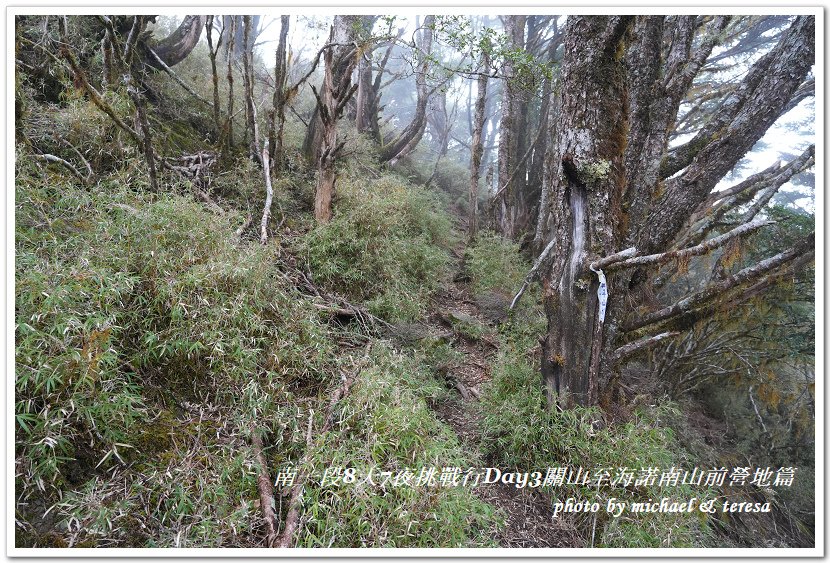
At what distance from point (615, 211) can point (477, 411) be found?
1.85m

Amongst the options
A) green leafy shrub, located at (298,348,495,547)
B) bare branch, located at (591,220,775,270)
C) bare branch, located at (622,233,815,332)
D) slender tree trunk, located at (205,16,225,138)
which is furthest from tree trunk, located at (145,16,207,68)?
bare branch, located at (622,233,815,332)

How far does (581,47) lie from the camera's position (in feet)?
9.05

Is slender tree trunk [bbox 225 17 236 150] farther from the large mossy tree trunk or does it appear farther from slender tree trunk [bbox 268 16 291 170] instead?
the large mossy tree trunk

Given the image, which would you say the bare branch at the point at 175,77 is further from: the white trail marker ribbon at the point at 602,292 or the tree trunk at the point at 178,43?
the white trail marker ribbon at the point at 602,292

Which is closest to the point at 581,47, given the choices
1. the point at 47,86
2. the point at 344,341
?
the point at 344,341

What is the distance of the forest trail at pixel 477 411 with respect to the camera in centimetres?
236

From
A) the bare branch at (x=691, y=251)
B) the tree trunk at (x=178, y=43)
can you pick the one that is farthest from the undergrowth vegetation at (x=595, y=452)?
the tree trunk at (x=178, y=43)

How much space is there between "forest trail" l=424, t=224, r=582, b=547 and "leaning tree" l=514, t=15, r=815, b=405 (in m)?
0.69

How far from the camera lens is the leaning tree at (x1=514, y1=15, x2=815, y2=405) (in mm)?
2721

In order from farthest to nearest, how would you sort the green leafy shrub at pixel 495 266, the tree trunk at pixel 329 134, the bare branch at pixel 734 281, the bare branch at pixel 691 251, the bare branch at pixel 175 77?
the green leafy shrub at pixel 495 266 < the bare branch at pixel 175 77 < the tree trunk at pixel 329 134 < the bare branch at pixel 734 281 < the bare branch at pixel 691 251

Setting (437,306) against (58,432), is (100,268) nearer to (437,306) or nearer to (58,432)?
(58,432)

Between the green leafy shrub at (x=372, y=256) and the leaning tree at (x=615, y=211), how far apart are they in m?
1.98

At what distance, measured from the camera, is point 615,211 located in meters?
2.84

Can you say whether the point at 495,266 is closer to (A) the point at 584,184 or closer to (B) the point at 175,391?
(A) the point at 584,184
